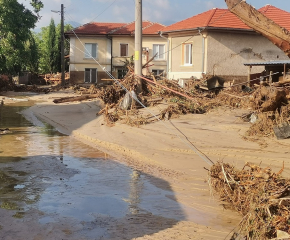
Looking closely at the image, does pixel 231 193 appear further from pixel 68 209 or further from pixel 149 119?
pixel 149 119

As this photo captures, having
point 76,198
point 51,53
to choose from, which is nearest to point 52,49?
point 51,53

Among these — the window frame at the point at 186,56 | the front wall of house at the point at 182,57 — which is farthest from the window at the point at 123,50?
the window frame at the point at 186,56

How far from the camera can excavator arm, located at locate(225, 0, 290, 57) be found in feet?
17.3

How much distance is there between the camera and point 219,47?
23906mm

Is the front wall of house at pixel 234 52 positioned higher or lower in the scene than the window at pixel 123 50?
lower

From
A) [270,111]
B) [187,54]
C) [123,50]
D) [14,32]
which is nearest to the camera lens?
[270,111]

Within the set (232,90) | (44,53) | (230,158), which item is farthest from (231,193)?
(44,53)

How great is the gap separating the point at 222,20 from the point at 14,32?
20170mm

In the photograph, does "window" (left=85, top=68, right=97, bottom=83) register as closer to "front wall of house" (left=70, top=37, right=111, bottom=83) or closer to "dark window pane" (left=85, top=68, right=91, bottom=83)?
"dark window pane" (left=85, top=68, right=91, bottom=83)

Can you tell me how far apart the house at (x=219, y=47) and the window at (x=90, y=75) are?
62.1ft

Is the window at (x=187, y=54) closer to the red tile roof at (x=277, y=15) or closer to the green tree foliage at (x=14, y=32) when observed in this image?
the red tile roof at (x=277, y=15)

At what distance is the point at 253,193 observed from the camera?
5.74m

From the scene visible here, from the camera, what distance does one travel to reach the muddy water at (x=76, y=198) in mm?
5953

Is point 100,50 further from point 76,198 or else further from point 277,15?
point 76,198
